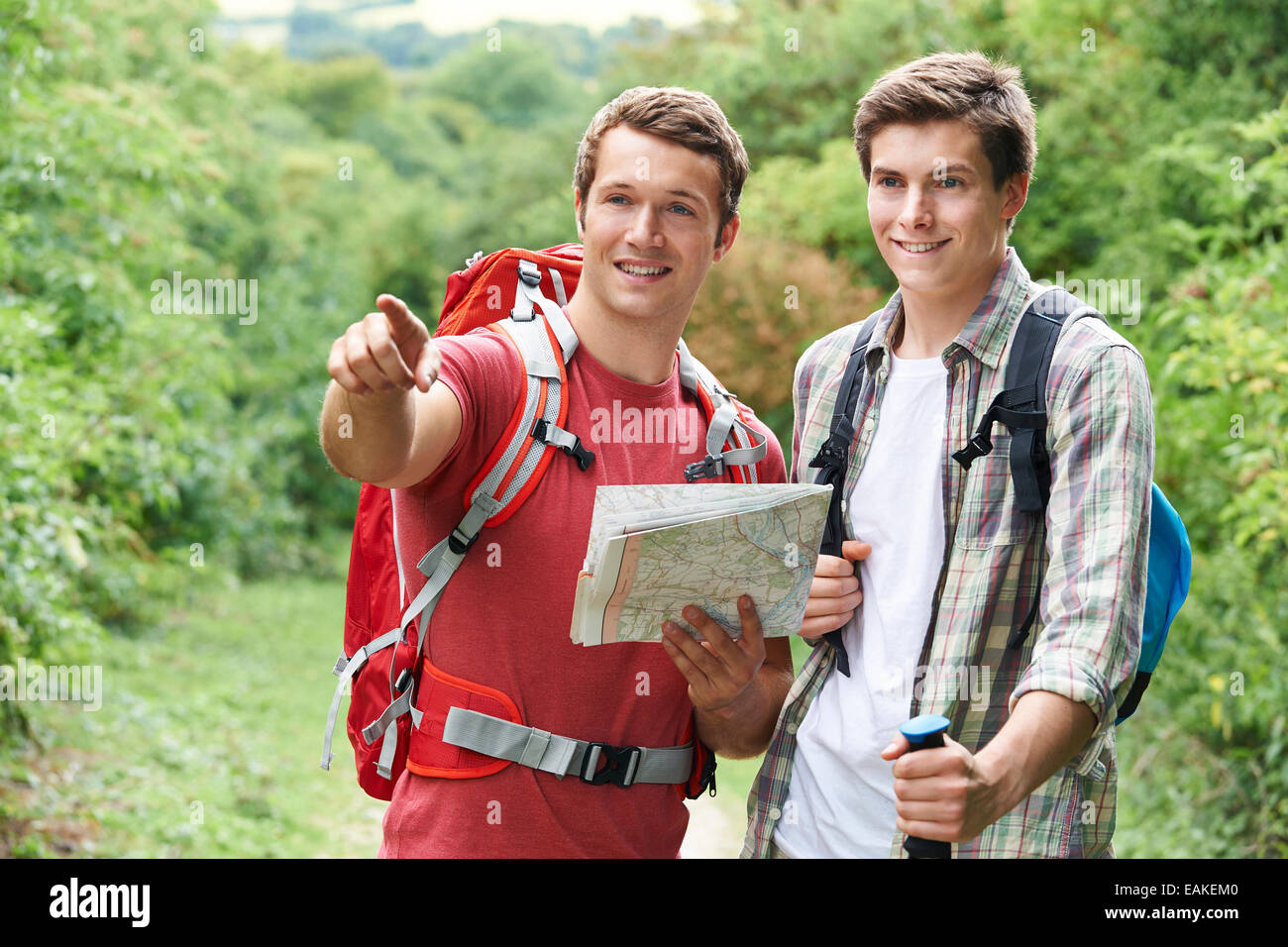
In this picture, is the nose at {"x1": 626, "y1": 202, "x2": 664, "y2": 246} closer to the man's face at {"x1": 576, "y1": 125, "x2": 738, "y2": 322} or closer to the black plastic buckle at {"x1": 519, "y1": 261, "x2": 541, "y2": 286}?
the man's face at {"x1": 576, "y1": 125, "x2": 738, "y2": 322}

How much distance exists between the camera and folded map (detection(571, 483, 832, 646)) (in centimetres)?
199

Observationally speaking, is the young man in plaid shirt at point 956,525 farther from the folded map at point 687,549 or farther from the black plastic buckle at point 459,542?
the black plastic buckle at point 459,542

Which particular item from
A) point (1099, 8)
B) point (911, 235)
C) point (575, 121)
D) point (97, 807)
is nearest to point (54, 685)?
point (97, 807)

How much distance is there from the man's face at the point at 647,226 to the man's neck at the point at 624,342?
0.03 metres

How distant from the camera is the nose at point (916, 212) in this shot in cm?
229

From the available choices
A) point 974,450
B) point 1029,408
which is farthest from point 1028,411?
point 974,450

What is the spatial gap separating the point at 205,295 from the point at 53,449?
25.2ft

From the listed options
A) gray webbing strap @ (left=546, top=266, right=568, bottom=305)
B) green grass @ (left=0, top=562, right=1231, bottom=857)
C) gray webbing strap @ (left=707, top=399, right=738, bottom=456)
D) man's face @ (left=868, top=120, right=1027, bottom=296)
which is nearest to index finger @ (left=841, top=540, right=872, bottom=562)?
gray webbing strap @ (left=707, top=399, right=738, bottom=456)

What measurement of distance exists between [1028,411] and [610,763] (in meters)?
1.04

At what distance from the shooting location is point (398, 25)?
61.0 m

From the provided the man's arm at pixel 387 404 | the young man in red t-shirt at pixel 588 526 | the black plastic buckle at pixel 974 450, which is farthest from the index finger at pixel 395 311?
the black plastic buckle at pixel 974 450

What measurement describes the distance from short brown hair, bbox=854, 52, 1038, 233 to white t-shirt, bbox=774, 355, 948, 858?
16.5 inches

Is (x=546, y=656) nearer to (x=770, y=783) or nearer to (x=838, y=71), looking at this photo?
(x=770, y=783)

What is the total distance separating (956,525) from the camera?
227 centimetres
